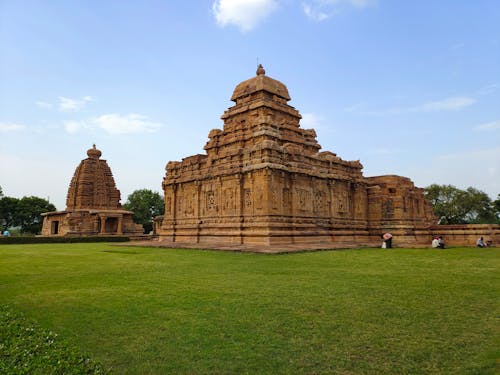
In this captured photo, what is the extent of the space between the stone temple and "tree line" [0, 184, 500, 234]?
2311cm

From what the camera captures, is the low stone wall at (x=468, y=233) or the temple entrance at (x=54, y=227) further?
the temple entrance at (x=54, y=227)

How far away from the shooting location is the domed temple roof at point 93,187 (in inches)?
1667

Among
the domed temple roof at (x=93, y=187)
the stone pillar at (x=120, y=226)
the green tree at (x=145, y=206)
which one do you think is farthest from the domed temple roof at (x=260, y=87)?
the green tree at (x=145, y=206)

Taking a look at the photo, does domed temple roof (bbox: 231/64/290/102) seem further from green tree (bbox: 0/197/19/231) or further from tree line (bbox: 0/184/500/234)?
green tree (bbox: 0/197/19/231)

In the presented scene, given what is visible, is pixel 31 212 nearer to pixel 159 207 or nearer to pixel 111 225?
pixel 159 207

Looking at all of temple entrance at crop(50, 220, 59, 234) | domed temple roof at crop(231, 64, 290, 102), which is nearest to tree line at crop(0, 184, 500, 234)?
temple entrance at crop(50, 220, 59, 234)

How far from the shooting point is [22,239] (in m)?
29.7

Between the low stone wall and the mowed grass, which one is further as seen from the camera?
the low stone wall

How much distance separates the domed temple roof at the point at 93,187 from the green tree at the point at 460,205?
143 ft

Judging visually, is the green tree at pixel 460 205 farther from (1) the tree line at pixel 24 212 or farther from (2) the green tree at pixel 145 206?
(1) the tree line at pixel 24 212

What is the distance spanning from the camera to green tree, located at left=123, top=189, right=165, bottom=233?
214 feet

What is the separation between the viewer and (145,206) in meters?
65.3

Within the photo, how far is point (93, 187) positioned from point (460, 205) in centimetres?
4969

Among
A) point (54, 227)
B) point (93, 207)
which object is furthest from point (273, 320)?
point (54, 227)
